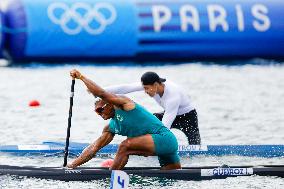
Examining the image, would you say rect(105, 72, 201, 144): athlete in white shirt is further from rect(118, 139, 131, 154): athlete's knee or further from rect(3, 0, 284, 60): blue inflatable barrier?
rect(3, 0, 284, 60): blue inflatable barrier

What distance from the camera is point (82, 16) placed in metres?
30.5

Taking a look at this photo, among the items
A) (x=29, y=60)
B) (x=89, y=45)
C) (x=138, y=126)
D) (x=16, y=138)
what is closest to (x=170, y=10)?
(x=89, y=45)

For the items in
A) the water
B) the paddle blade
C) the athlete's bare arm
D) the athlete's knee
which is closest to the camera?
the paddle blade

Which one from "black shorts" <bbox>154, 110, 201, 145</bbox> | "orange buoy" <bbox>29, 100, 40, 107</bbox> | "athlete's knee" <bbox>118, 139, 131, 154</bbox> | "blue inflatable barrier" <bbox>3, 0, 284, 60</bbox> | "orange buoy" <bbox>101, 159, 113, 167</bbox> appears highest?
"blue inflatable barrier" <bbox>3, 0, 284, 60</bbox>

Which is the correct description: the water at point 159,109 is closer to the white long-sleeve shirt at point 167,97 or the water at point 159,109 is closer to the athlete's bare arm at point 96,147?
the athlete's bare arm at point 96,147

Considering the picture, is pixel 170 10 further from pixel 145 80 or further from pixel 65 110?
pixel 145 80

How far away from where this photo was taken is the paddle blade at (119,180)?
41.7 ft

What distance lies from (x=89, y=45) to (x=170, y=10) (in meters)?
2.92

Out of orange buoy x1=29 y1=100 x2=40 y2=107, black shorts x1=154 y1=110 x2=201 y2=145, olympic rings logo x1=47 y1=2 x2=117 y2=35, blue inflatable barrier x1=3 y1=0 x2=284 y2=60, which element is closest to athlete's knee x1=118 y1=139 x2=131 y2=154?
black shorts x1=154 y1=110 x2=201 y2=145

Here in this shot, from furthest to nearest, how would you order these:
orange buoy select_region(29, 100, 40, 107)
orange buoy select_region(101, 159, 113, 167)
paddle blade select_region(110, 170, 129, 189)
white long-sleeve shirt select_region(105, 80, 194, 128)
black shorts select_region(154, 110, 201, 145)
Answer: orange buoy select_region(29, 100, 40, 107) < black shorts select_region(154, 110, 201, 145) < white long-sleeve shirt select_region(105, 80, 194, 128) < orange buoy select_region(101, 159, 113, 167) < paddle blade select_region(110, 170, 129, 189)

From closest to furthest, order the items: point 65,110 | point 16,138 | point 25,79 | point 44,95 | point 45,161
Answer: point 45,161 < point 16,138 < point 65,110 < point 44,95 < point 25,79

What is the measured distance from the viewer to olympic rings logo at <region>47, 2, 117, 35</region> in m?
30.4

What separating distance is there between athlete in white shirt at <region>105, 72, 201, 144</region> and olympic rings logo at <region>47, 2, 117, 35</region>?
1452 centimetres

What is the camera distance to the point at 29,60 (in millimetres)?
30703
